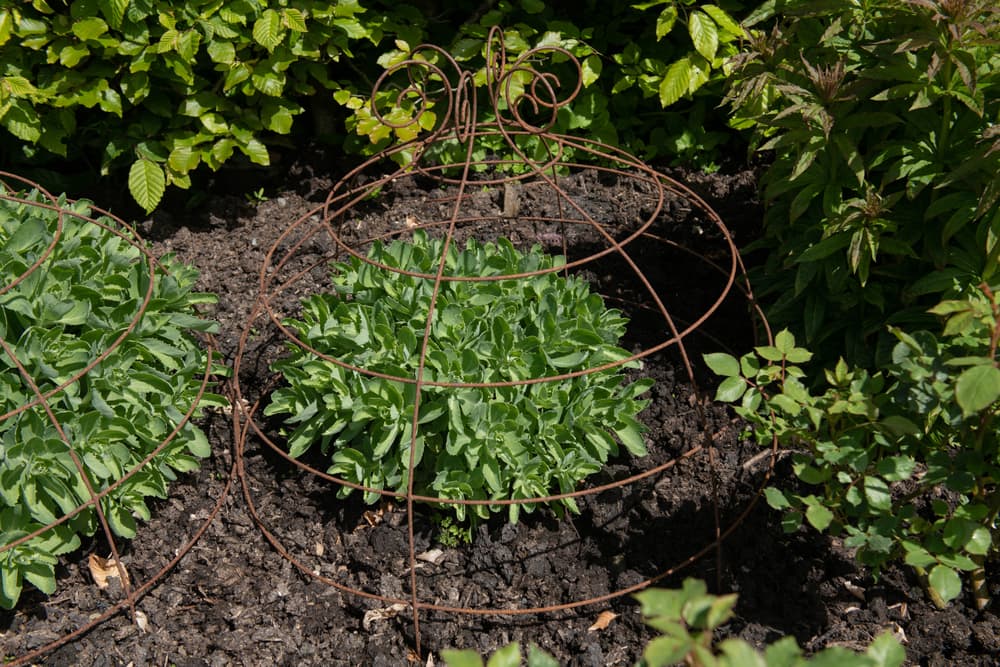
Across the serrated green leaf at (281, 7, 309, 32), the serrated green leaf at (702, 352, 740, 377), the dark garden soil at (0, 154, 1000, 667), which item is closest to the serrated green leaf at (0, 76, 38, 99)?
the serrated green leaf at (281, 7, 309, 32)

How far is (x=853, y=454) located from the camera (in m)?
2.08

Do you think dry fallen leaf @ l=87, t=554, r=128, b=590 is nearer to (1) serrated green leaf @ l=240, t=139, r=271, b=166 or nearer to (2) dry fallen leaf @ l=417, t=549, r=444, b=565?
(2) dry fallen leaf @ l=417, t=549, r=444, b=565

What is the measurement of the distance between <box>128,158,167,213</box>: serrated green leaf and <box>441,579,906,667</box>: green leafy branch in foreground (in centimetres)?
300

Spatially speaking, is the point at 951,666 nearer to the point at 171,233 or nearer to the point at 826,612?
the point at 826,612

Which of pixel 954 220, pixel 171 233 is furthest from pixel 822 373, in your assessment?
pixel 171 233

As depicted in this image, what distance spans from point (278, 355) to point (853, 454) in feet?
6.98

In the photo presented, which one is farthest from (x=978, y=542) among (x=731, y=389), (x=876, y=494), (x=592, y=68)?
(x=592, y=68)

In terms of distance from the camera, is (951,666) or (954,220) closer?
(951,666)

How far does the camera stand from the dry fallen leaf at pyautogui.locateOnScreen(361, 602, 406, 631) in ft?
8.21

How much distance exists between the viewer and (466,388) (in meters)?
2.49

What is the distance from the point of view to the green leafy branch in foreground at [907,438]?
1954 mm

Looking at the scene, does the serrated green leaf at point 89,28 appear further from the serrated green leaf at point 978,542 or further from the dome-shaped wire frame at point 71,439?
the serrated green leaf at point 978,542

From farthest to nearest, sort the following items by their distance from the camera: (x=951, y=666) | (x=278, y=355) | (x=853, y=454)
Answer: (x=278, y=355) < (x=951, y=666) < (x=853, y=454)

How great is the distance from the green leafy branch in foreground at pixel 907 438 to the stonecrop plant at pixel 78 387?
5.41 ft
